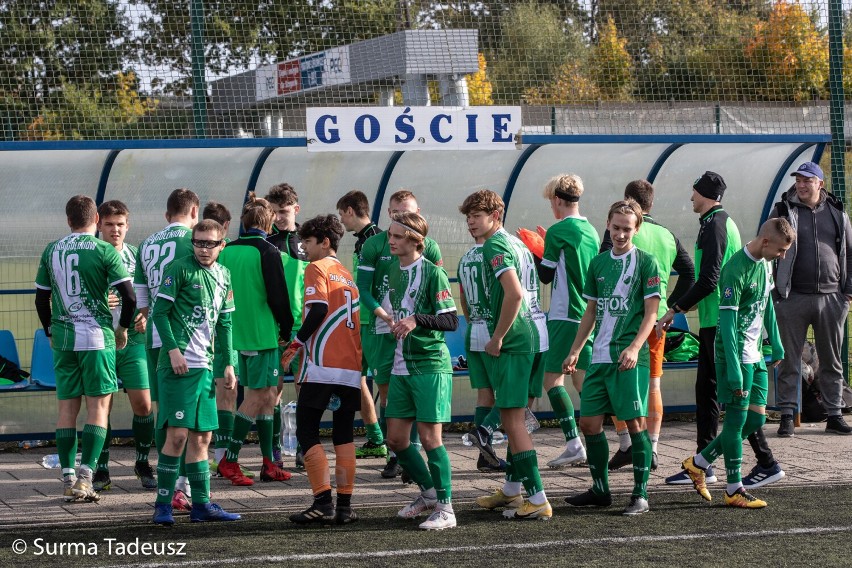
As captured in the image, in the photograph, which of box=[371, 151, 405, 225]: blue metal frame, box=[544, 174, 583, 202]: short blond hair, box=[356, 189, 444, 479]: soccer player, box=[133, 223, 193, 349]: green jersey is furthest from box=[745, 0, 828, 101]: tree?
box=[133, 223, 193, 349]: green jersey

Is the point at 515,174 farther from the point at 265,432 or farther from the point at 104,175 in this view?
the point at 265,432

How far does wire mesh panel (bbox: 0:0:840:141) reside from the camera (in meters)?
11.1

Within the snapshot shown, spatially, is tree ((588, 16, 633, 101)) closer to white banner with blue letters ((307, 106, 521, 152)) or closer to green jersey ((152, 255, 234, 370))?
white banner with blue letters ((307, 106, 521, 152))

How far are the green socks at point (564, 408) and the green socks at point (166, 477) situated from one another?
2641 millimetres

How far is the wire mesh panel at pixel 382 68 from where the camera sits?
1112cm

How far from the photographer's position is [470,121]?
31.1ft

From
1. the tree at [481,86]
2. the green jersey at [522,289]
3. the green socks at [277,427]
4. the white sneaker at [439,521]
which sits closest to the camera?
the white sneaker at [439,521]

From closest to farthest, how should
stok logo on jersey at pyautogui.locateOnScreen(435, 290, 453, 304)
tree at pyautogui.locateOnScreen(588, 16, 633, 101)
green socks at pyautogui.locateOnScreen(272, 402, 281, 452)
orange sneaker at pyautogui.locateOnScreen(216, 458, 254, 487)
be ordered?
stok logo on jersey at pyautogui.locateOnScreen(435, 290, 453, 304), orange sneaker at pyautogui.locateOnScreen(216, 458, 254, 487), green socks at pyautogui.locateOnScreen(272, 402, 281, 452), tree at pyautogui.locateOnScreen(588, 16, 633, 101)

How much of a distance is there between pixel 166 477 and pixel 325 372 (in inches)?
38.5

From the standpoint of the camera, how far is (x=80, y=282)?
6.91 m

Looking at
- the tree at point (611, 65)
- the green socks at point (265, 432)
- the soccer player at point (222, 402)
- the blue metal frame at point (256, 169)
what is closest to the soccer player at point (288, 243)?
the green socks at point (265, 432)

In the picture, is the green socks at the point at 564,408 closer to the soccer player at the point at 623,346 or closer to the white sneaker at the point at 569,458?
the white sneaker at the point at 569,458

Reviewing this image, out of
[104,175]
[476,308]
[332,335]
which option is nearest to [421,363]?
[332,335]

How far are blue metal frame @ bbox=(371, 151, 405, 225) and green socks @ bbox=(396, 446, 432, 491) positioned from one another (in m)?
3.77
